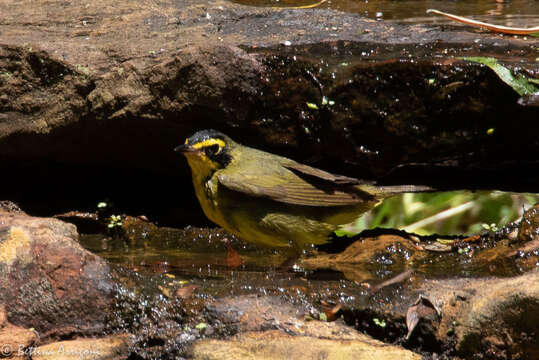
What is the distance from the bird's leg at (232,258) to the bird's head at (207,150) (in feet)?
2.23

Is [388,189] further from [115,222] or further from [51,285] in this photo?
[51,285]

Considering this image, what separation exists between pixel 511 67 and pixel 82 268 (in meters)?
3.16

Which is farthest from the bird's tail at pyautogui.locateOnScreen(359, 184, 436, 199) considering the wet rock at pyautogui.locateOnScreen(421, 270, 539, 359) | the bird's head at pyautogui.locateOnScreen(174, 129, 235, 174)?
the wet rock at pyautogui.locateOnScreen(421, 270, 539, 359)

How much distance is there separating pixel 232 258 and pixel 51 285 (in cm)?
190

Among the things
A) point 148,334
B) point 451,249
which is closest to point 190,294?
point 148,334

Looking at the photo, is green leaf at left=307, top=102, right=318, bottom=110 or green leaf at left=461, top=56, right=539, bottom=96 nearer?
green leaf at left=461, top=56, right=539, bottom=96

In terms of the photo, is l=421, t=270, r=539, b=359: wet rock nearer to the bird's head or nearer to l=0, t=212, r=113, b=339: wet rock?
l=0, t=212, r=113, b=339: wet rock

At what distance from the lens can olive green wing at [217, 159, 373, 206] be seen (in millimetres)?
4727

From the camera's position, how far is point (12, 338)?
3055 mm

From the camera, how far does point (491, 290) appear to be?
316cm

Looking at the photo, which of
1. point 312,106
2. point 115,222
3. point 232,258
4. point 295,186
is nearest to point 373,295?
point 295,186

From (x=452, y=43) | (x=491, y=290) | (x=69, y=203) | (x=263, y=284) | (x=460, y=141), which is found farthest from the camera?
(x=69, y=203)

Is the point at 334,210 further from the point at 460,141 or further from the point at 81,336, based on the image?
the point at 81,336

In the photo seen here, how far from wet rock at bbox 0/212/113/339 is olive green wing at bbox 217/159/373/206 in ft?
5.01
